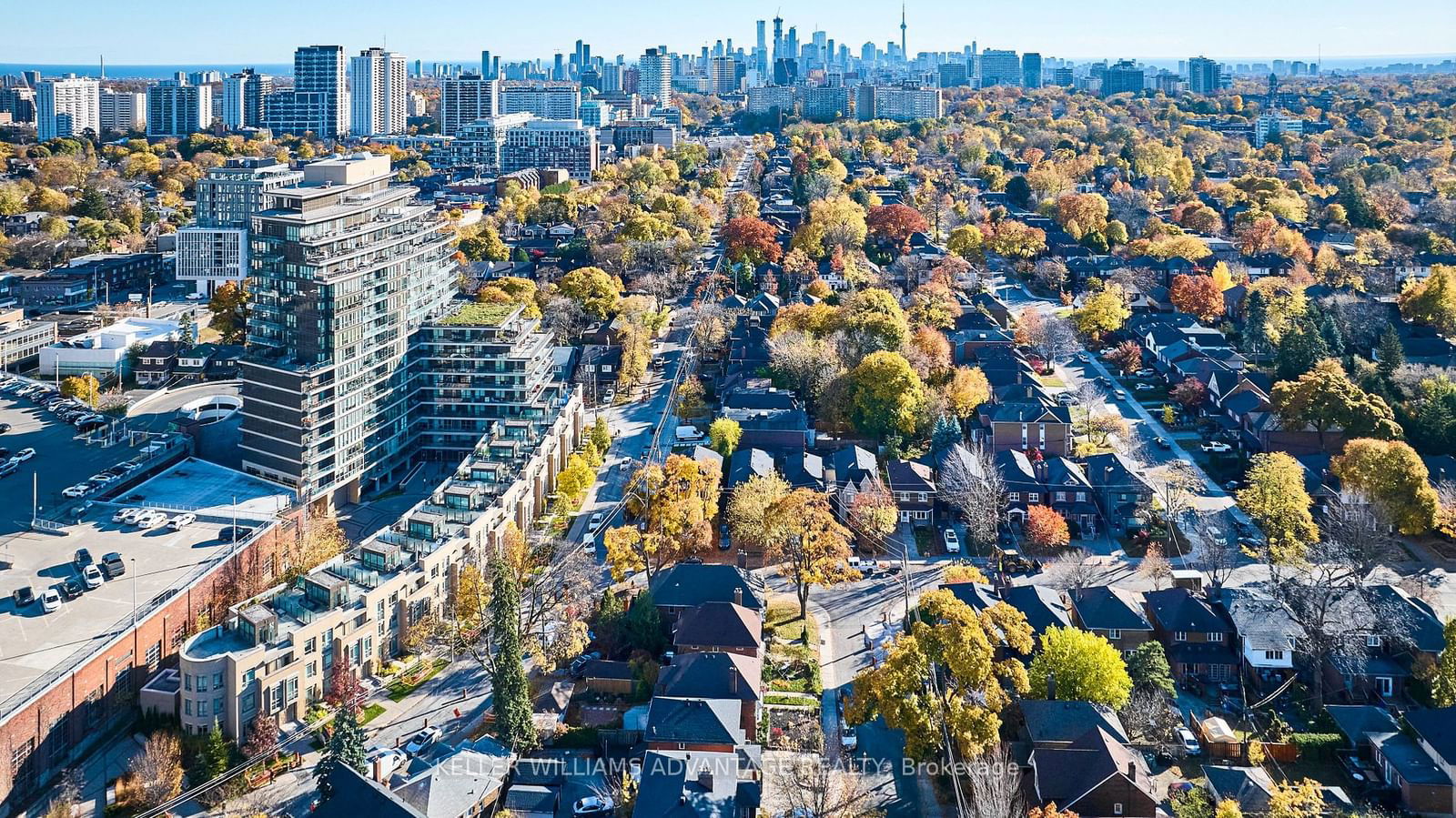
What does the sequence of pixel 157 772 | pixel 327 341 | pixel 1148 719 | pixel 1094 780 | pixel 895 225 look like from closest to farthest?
pixel 1094 780 → pixel 157 772 → pixel 1148 719 → pixel 327 341 → pixel 895 225

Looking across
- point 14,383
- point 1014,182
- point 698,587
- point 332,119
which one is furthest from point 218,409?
point 332,119

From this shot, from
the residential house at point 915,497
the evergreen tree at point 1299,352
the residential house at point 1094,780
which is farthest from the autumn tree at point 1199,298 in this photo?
the residential house at point 1094,780

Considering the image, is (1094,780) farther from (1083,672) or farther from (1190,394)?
(1190,394)

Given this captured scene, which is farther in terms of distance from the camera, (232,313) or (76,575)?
(232,313)

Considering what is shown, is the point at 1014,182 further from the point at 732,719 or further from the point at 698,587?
the point at 732,719

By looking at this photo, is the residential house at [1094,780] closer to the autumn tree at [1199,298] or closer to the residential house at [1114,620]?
the residential house at [1114,620]

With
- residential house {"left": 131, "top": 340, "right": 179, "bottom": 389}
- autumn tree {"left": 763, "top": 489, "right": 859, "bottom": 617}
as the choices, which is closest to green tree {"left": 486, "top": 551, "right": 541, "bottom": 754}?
autumn tree {"left": 763, "top": 489, "right": 859, "bottom": 617}

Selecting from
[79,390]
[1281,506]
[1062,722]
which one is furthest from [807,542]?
[79,390]
